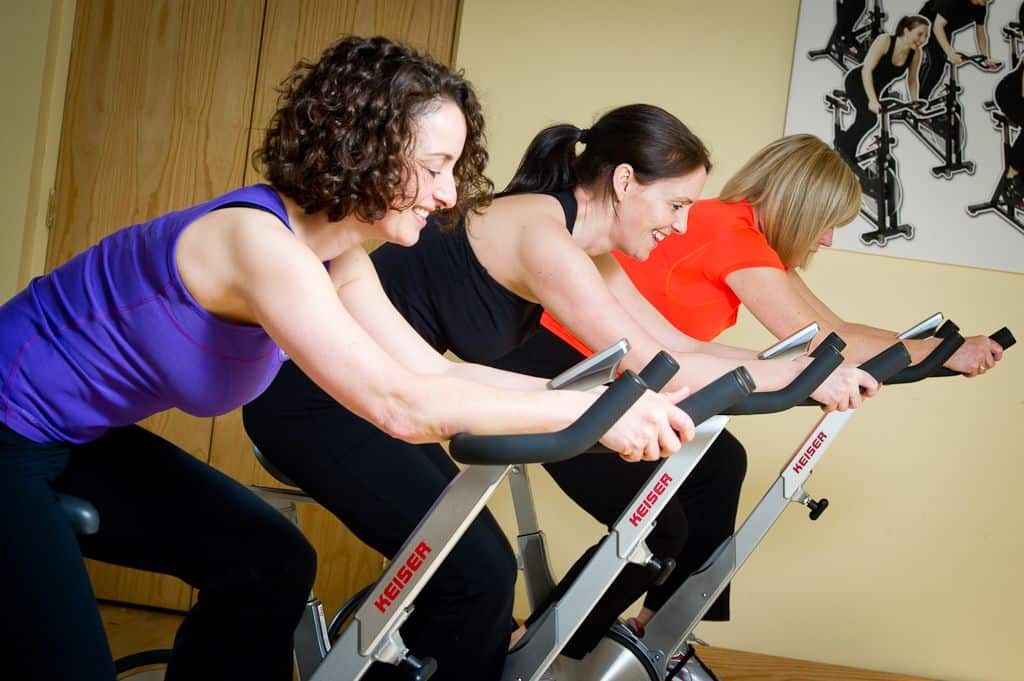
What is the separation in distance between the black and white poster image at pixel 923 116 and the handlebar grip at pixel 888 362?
1579mm

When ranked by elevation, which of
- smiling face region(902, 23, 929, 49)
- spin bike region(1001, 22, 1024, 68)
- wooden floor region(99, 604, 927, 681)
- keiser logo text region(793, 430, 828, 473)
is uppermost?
spin bike region(1001, 22, 1024, 68)

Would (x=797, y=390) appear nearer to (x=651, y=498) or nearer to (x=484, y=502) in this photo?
(x=651, y=498)

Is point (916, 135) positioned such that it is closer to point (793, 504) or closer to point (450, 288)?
point (793, 504)

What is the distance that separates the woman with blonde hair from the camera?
2.40 meters

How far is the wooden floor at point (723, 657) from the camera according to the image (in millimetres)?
3119

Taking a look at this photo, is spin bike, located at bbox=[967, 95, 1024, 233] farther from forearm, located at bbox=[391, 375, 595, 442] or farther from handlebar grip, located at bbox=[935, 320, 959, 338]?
forearm, located at bbox=[391, 375, 595, 442]

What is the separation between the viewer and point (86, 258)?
4.41 feet

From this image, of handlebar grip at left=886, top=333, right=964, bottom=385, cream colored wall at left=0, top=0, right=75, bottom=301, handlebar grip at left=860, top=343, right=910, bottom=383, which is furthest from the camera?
cream colored wall at left=0, top=0, right=75, bottom=301

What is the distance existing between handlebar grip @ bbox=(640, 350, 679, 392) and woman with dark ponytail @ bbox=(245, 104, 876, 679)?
0.29m

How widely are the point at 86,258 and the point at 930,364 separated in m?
1.70

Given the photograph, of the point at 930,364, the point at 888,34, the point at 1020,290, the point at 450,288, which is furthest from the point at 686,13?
the point at 450,288

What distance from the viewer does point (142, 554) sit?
139 cm

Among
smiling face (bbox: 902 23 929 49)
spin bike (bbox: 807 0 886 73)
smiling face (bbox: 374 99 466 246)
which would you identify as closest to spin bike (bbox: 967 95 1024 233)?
smiling face (bbox: 902 23 929 49)

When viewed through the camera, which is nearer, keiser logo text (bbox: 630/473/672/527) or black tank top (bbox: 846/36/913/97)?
keiser logo text (bbox: 630/473/672/527)
